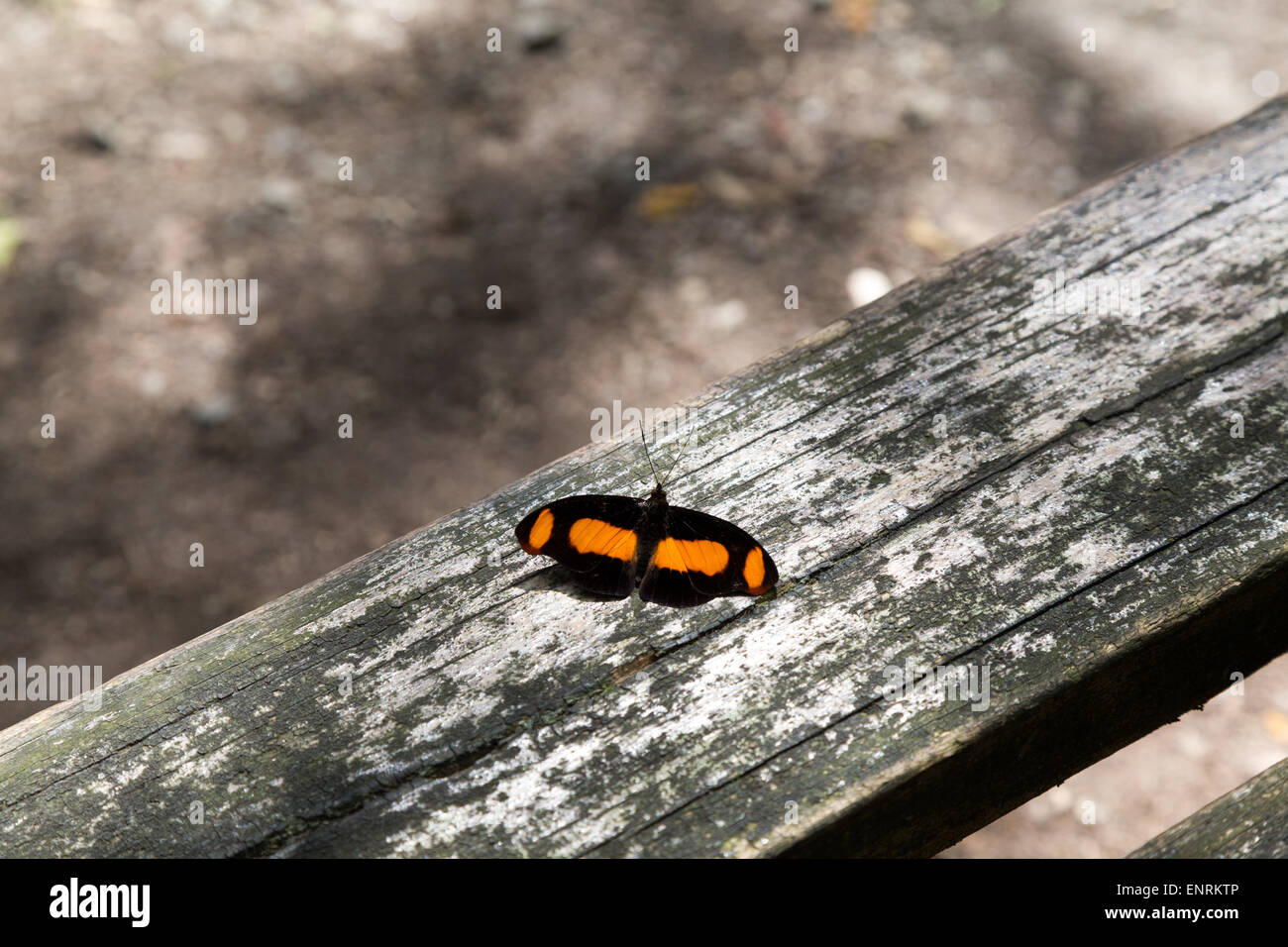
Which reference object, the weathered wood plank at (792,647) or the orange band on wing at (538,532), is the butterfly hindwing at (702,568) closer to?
the weathered wood plank at (792,647)

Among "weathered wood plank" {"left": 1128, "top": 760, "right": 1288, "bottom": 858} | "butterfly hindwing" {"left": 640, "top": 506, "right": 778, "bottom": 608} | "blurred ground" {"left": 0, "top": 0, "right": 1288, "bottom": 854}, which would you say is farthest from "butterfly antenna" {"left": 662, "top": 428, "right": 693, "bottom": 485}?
"blurred ground" {"left": 0, "top": 0, "right": 1288, "bottom": 854}

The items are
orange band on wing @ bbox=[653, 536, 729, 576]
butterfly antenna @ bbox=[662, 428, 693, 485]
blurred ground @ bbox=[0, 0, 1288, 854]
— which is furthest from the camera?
blurred ground @ bbox=[0, 0, 1288, 854]

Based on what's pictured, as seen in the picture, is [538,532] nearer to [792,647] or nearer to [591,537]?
[591,537]

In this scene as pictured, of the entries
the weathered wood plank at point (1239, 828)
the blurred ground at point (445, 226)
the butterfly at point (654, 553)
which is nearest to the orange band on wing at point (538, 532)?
the butterfly at point (654, 553)

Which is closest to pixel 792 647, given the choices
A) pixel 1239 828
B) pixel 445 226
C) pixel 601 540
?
pixel 601 540

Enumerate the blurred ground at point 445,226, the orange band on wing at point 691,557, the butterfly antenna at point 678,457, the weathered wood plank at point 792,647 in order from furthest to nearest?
the blurred ground at point 445,226, the butterfly antenna at point 678,457, the orange band on wing at point 691,557, the weathered wood plank at point 792,647

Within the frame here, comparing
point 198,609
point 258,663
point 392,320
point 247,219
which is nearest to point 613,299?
point 392,320

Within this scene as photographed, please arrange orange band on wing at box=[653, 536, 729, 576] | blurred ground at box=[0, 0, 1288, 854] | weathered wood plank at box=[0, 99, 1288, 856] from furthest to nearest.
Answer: blurred ground at box=[0, 0, 1288, 854]
orange band on wing at box=[653, 536, 729, 576]
weathered wood plank at box=[0, 99, 1288, 856]

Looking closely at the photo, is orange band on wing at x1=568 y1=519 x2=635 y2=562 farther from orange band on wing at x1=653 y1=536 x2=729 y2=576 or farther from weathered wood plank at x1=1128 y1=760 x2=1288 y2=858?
weathered wood plank at x1=1128 y1=760 x2=1288 y2=858
